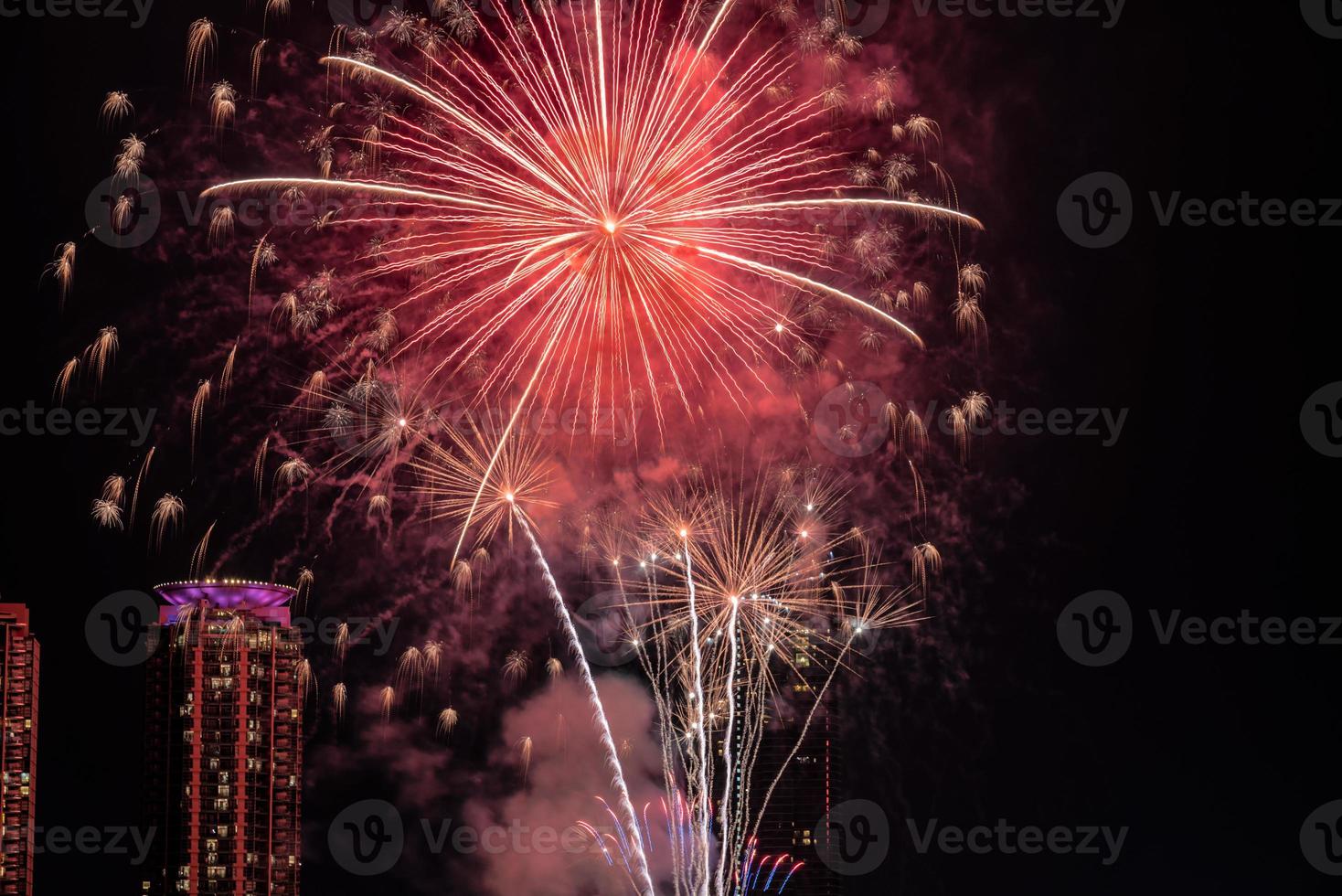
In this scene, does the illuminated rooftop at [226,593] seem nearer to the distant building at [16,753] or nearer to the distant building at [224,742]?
the distant building at [224,742]

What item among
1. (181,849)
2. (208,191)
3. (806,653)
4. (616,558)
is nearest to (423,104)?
(208,191)

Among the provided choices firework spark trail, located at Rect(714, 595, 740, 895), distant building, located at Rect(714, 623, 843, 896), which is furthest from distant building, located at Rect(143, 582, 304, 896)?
firework spark trail, located at Rect(714, 595, 740, 895)

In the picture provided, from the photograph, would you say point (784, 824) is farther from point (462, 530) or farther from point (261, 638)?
point (462, 530)

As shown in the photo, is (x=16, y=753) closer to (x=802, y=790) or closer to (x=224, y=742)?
(x=224, y=742)

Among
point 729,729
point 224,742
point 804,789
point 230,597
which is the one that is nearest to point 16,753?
point 224,742

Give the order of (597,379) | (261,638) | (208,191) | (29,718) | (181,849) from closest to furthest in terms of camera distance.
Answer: (208,191) → (597,379) → (29,718) → (181,849) → (261,638)

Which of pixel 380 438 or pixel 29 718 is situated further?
pixel 29 718

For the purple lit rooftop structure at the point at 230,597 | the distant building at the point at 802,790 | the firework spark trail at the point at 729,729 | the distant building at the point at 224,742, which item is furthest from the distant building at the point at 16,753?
the firework spark trail at the point at 729,729

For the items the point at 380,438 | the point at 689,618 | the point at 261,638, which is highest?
the point at 261,638
